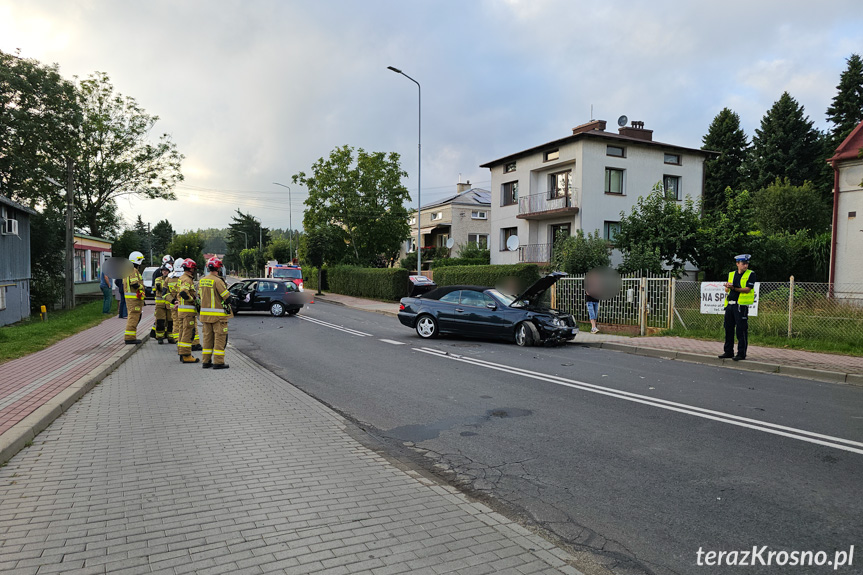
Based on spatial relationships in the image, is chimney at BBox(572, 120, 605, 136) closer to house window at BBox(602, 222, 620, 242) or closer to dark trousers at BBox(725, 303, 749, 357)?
house window at BBox(602, 222, 620, 242)

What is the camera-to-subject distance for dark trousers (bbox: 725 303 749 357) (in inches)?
403

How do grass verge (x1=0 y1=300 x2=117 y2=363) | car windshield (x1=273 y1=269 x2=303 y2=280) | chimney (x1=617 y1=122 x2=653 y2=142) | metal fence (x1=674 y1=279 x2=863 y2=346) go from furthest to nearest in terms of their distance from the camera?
car windshield (x1=273 y1=269 x2=303 y2=280) < chimney (x1=617 y1=122 x2=653 y2=142) < metal fence (x1=674 y1=279 x2=863 y2=346) < grass verge (x1=0 y1=300 x2=117 y2=363)

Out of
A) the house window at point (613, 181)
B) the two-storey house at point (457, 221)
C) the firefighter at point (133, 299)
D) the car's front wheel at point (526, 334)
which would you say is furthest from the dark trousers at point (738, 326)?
the two-storey house at point (457, 221)

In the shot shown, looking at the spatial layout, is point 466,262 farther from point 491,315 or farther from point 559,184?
point 491,315

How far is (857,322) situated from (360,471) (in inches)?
463

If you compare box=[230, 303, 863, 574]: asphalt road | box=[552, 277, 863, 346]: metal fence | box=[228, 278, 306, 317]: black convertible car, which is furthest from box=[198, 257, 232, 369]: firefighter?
box=[228, 278, 306, 317]: black convertible car

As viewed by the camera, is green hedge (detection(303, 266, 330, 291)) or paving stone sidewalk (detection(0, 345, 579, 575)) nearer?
paving stone sidewalk (detection(0, 345, 579, 575))

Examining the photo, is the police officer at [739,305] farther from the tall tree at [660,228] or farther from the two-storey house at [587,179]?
the two-storey house at [587,179]

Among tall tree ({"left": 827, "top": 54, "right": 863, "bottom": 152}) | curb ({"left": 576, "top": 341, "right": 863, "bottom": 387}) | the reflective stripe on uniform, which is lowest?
Answer: curb ({"left": 576, "top": 341, "right": 863, "bottom": 387})

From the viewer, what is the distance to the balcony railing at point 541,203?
2822 centimetres

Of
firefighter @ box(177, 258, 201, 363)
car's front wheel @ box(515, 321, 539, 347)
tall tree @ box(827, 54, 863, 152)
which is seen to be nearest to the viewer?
firefighter @ box(177, 258, 201, 363)

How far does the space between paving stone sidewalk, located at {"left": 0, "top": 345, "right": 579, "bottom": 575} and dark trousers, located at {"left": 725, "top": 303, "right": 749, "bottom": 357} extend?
8.02 metres

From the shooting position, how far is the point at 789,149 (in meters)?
43.9

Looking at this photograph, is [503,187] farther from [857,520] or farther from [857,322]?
[857,520]
